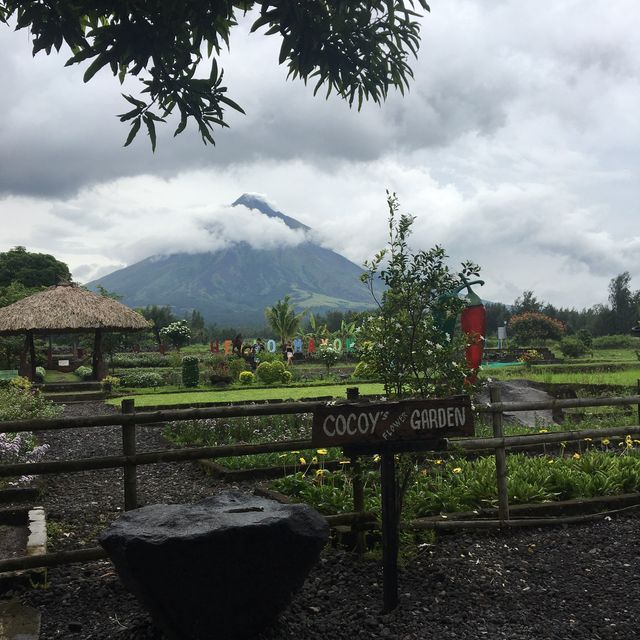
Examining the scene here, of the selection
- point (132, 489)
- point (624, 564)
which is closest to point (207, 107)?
point (132, 489)

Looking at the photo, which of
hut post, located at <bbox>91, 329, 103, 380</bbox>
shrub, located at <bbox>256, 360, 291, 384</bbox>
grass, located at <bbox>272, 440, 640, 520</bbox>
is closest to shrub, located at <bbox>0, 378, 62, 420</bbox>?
grass, located at <bbox>272, 440, 640, 520</bbox>

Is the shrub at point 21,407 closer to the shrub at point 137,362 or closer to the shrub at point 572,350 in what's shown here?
the shrub at point 137,362

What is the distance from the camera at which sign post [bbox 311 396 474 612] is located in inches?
171

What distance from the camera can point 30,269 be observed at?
52562mm

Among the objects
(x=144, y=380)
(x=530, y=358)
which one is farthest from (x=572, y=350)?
(x=144, y=380)

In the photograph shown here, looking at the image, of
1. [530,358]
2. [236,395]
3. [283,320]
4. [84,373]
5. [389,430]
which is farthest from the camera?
[283,320]

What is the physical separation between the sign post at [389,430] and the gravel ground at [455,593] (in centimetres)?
32

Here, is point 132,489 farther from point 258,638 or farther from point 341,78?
point 341,78

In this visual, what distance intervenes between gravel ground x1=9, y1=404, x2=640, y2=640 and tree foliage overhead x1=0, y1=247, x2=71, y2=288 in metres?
49.5

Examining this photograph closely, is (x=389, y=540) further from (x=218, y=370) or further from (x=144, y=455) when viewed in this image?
(x=218, y=370)

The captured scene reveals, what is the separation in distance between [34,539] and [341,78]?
5.08 m

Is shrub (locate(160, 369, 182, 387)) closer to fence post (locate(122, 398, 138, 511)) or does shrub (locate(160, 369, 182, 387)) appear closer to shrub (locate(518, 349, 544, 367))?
shrub (locate(518, 349, 544, 367))

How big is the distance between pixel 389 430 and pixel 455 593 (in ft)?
4.16

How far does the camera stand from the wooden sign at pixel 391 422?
14.3ft
